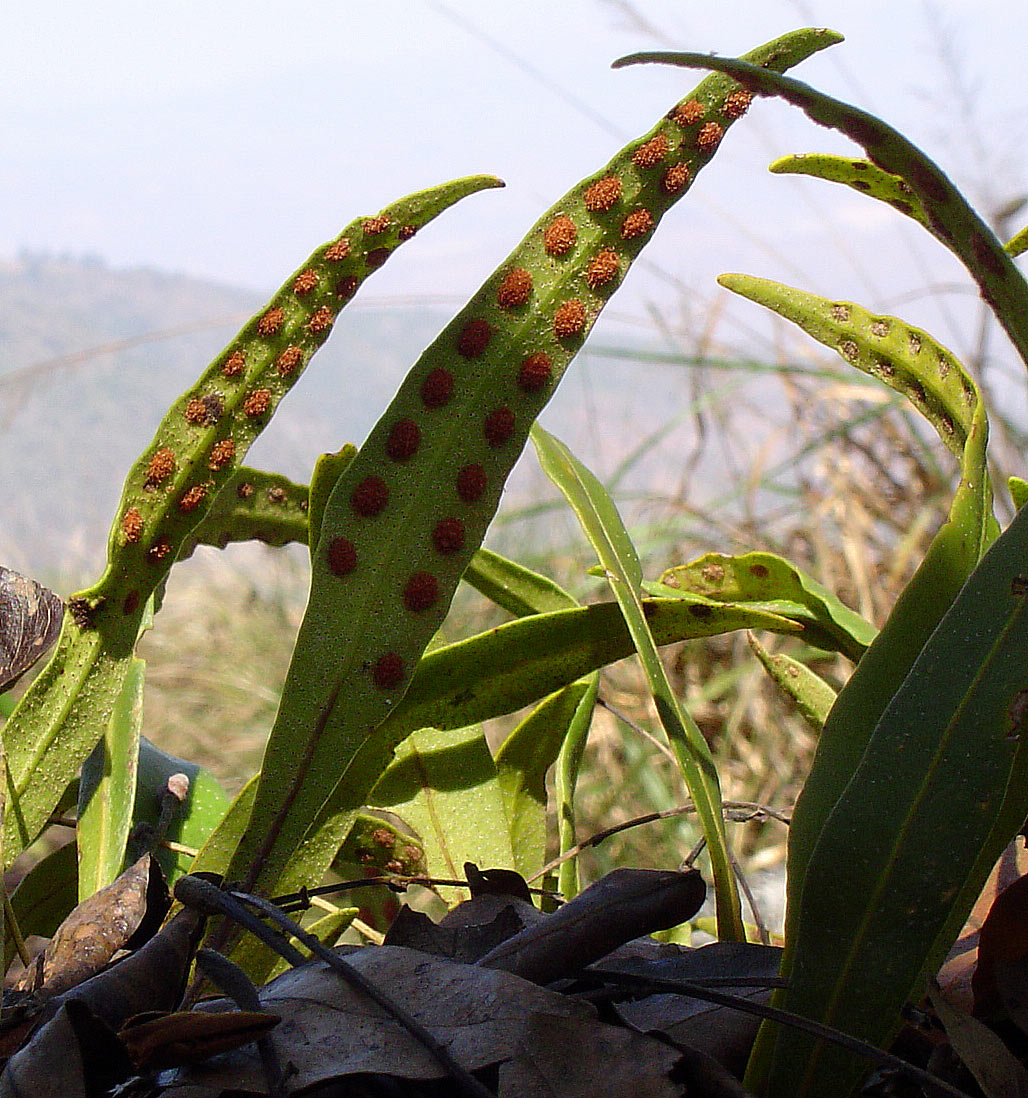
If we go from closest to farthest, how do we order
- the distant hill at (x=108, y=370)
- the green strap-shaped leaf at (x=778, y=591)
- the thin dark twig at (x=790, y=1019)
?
the thin dark twig at (x=790, y=1019)
the green strap-shaped leaf at (x=778, y=591)
the distant hill at (x=108, y=370)

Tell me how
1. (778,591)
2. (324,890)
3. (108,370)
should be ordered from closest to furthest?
(324,890) < (778,591) < (108,370)

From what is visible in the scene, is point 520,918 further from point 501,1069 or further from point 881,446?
point 881,446

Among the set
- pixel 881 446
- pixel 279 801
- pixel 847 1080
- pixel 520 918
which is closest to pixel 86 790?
pixel 279 801

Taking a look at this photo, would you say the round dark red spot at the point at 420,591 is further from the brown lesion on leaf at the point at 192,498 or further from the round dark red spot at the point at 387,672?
the brown lesion on leaf at the point at 192,498

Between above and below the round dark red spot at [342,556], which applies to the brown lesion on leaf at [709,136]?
above

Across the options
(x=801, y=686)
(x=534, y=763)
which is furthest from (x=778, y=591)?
(x=534, y=763)

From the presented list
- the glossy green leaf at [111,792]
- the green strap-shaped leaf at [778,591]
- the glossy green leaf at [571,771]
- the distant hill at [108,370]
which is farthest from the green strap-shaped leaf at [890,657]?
the distant hill at [108,370]

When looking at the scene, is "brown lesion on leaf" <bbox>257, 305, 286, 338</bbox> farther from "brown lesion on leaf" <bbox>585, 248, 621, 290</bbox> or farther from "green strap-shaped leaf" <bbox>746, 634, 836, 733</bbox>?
"green strap-shaped leaf" <bbox>746, 634, 836, 733</bbox>

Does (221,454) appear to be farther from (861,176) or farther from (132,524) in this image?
(861,176)
